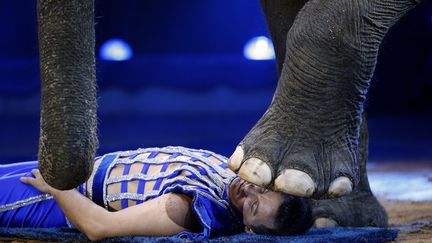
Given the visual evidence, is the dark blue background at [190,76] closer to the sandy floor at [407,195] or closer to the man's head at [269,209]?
the sandy floor at [407,195]

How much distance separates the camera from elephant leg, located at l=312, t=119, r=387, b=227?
2826 mm

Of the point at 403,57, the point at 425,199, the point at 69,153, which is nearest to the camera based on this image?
the point at 69,153

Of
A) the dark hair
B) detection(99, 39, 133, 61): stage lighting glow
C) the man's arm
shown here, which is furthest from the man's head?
detection(99, 39, 133, 61): stage lighting glow

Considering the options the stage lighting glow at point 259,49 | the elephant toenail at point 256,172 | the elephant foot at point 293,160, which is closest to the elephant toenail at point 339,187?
the elephant foot at point 293,160

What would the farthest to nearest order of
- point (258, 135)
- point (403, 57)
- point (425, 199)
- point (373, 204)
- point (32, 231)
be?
point (403, 57)
point (425, 199)
point (373, 204)
point (32, 231)
point (258, 135)

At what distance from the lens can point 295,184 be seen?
1.99m

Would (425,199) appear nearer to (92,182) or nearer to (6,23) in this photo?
(92,182)

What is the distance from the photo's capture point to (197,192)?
2.47 metres

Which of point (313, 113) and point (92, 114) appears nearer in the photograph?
point (92, 114)

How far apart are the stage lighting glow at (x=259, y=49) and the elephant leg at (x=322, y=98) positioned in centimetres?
540

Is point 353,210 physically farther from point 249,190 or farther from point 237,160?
point 237,160

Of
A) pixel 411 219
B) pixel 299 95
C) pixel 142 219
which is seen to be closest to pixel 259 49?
pixel 411 219

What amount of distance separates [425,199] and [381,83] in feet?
10.5

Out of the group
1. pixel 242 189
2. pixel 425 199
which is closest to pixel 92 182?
pixel 242 189
